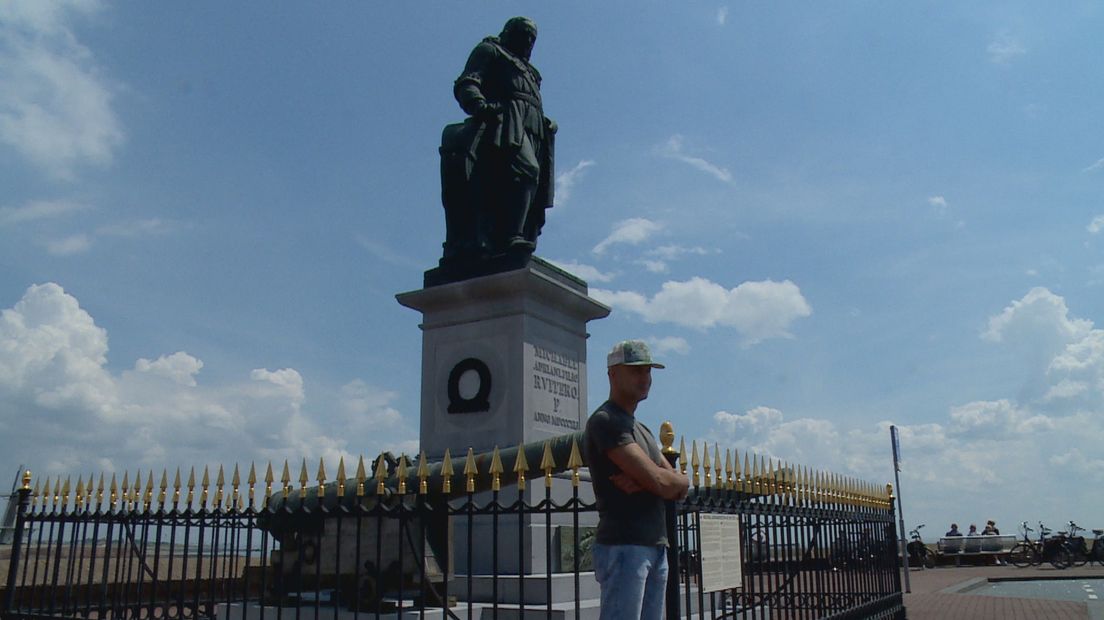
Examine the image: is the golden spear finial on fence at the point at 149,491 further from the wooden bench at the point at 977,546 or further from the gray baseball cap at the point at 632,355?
the wooden bench at the point at 977,546

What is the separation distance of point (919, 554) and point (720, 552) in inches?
1070

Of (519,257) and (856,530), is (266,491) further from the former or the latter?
(856,530)

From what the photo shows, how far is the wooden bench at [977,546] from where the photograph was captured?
29.7 meters

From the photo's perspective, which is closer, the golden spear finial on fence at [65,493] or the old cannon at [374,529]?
the old cannon at [374,529]

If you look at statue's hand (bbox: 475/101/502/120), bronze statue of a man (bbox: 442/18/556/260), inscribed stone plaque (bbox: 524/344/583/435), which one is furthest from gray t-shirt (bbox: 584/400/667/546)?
statue's hand (bbox: 475/101/502/120)

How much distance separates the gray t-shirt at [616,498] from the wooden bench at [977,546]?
29.7 m

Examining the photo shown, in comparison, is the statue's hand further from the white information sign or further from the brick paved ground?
the brick paved ground

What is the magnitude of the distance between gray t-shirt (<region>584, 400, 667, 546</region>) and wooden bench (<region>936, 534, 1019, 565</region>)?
29726 mm

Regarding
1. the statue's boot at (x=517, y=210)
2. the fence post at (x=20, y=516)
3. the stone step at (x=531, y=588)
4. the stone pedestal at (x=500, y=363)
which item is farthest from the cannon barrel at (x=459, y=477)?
the statue's boot at (x=517, y=210)

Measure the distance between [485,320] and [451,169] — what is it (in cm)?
216

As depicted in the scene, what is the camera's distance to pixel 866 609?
8.38 m

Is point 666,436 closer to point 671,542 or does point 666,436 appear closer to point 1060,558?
point 671,542

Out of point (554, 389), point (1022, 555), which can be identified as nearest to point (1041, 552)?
point (1022, 555)

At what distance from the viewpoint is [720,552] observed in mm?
5484
